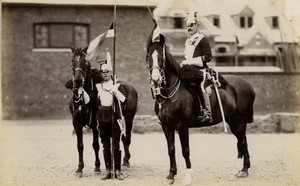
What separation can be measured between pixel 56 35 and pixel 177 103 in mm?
14089

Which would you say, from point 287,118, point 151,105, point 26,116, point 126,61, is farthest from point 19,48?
point 287,118

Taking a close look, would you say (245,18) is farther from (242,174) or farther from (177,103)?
(177,103)

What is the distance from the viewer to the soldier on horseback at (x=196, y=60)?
27.0ft

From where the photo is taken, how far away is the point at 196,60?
836 centimetres

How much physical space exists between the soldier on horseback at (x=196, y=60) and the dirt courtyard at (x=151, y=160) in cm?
132

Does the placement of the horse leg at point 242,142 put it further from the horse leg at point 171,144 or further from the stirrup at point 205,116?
the horse leg at point 171,144

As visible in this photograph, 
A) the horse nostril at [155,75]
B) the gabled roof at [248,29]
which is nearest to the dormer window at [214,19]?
the gabled roof at [248,29]

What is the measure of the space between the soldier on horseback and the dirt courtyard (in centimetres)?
132

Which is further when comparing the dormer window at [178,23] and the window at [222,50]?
the window at [222,50]

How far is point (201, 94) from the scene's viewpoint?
330 inches

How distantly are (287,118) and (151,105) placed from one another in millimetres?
6686

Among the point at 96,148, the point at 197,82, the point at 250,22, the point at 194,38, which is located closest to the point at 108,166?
the point at 96,148

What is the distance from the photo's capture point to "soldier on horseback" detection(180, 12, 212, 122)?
324 inches

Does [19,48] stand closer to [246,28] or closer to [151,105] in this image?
[151,105]
